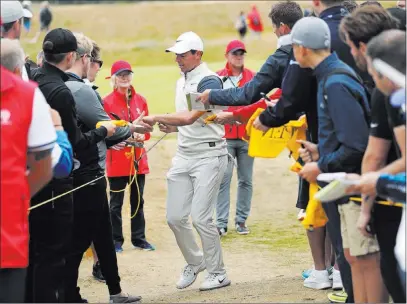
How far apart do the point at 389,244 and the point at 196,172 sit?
3259 mm

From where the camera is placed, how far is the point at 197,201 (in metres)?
8.83

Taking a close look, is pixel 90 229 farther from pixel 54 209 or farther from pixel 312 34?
pixel 312 34

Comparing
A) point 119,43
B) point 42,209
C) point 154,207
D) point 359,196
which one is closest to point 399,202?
point 359,196

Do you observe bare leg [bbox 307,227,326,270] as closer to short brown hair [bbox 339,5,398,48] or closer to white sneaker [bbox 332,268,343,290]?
white sneaker [bbox 332,268,343,290]

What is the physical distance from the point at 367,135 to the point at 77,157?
284cm

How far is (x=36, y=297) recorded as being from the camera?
684cm

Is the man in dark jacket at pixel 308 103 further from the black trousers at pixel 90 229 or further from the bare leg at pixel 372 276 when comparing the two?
the black trousers at pixel 90 229

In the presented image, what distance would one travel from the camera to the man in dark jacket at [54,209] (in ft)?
22.5

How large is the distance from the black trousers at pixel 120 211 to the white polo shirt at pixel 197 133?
2195mm

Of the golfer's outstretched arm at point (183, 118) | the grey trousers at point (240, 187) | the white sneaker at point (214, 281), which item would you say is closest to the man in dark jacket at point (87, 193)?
the golfer's outstretched arm at point (183, 118)

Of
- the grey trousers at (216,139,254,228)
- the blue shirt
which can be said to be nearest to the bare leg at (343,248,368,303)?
the blue shirt

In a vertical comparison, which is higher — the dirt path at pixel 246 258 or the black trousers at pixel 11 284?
the black trousers at pixel 11 284

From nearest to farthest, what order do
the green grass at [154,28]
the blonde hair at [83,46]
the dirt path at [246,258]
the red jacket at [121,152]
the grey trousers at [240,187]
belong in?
the blonde hair at [83,46] < the dirt path at [246,258] < the red jacket at [121,152] < the grey trousers at [240,187] < the green grass at [154,28]

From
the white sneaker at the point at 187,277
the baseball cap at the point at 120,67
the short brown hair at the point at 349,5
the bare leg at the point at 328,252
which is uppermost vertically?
the short brown hair at the point at 349,5
